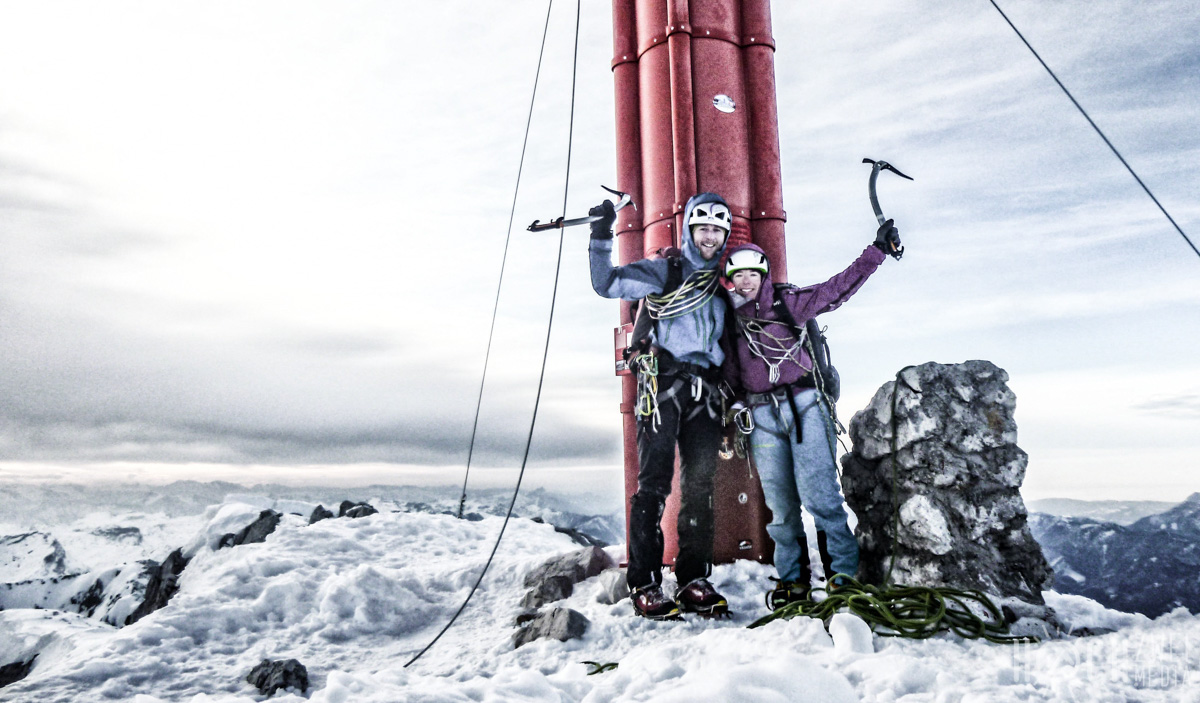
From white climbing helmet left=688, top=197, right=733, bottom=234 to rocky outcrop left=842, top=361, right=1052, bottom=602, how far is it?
1.92 meters

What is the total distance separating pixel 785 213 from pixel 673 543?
3369mm

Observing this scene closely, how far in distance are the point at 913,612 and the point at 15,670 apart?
8870 millimetres

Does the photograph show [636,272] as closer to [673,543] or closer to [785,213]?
[785,213]

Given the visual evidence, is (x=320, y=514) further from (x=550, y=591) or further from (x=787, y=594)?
(x=787, y=594)

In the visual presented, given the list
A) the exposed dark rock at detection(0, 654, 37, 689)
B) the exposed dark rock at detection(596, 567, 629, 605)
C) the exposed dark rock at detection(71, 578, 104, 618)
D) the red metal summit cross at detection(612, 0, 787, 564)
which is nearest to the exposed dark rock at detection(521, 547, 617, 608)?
the exposed dark rock at detection(596, 567, 629, 605)

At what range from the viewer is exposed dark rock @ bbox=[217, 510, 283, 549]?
8195mm

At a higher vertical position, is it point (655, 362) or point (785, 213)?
point (785, 213)

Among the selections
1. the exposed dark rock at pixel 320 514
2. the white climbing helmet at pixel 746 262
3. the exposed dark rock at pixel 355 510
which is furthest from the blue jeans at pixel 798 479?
the exposed dark rock at pixel 320 514

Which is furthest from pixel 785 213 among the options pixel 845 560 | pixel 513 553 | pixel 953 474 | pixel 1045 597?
pixel 513 553

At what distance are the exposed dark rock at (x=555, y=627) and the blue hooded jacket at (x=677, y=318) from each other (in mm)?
2130

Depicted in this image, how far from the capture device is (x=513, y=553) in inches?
314

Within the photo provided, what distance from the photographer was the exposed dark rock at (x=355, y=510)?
9680 mm

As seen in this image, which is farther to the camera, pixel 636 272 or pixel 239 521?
pixel 239 521

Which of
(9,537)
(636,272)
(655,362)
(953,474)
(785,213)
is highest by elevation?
(785,213)
